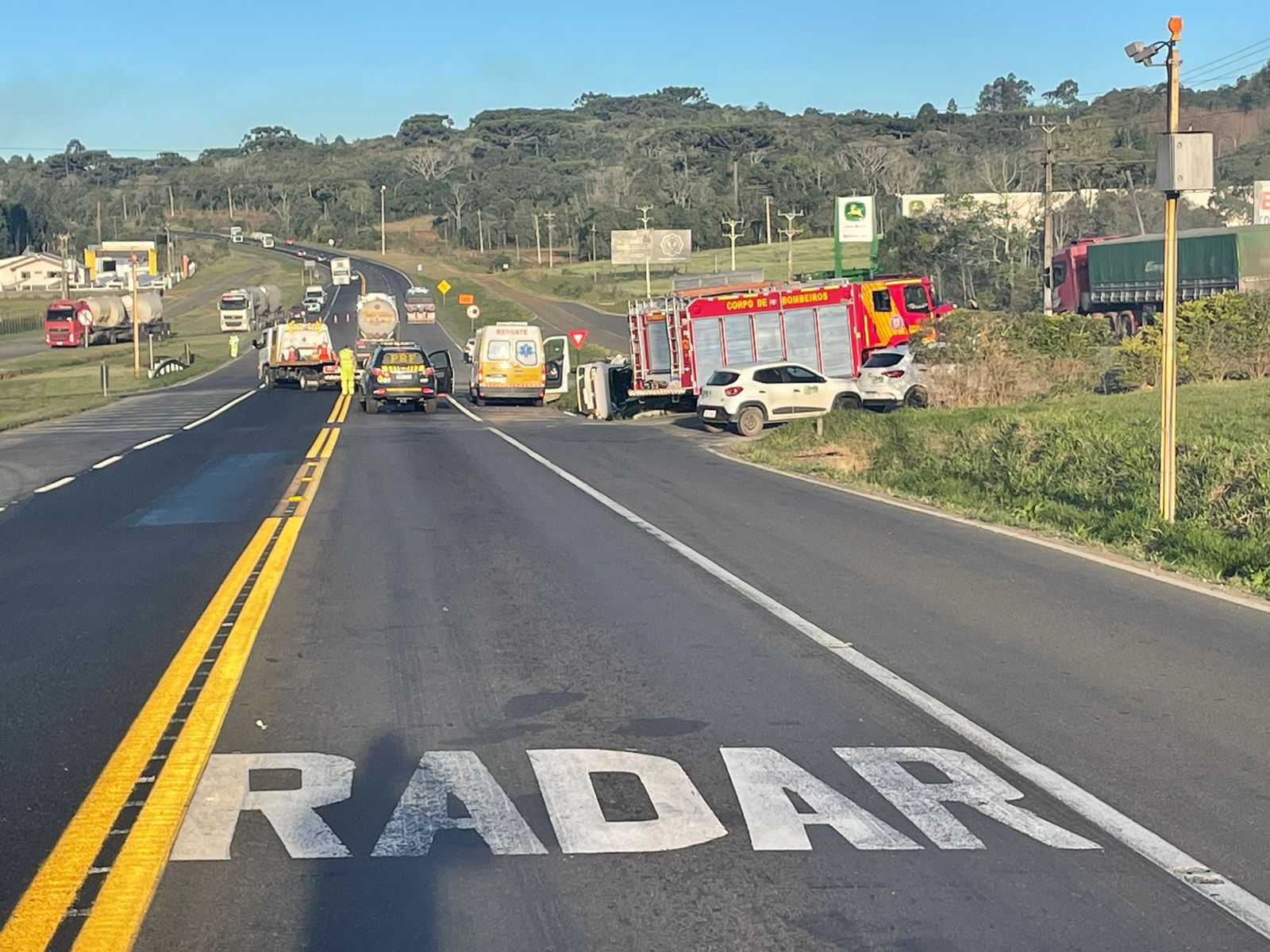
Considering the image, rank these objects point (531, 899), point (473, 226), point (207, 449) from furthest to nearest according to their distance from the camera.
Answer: point (473, 226)
point (207, 449)
point (531, 899)

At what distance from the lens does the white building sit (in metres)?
156

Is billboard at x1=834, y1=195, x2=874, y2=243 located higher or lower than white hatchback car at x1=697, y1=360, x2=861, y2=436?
higher

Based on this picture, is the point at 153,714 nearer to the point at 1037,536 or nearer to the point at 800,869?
the point at 800,869

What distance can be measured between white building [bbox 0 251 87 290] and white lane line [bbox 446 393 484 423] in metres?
120

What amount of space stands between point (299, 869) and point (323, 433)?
2707 cm

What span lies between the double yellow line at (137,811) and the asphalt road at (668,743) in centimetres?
10

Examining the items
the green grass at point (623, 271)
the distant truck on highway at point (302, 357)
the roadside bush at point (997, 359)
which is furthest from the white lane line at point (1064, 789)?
the green grass at point (623, 271)

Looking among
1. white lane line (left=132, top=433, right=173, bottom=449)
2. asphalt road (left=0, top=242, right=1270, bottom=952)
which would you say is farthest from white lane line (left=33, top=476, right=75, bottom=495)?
white lane line (left=132, top=433, right=173, bottom=449)

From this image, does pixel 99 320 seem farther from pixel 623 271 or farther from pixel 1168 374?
pixel 1168 374

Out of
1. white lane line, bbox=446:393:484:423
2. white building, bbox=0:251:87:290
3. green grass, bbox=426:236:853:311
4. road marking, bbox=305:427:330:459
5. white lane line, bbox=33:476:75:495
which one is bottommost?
white lane line, bbox=446:393:484:423

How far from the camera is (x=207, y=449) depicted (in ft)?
89.8

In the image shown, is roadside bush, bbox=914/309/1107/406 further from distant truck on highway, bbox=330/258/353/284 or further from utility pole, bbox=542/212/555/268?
utility pole, bbox=542/212/555/268

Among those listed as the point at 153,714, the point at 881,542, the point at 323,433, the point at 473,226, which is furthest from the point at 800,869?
the point at 473,226

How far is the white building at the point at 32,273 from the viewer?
156500mm
